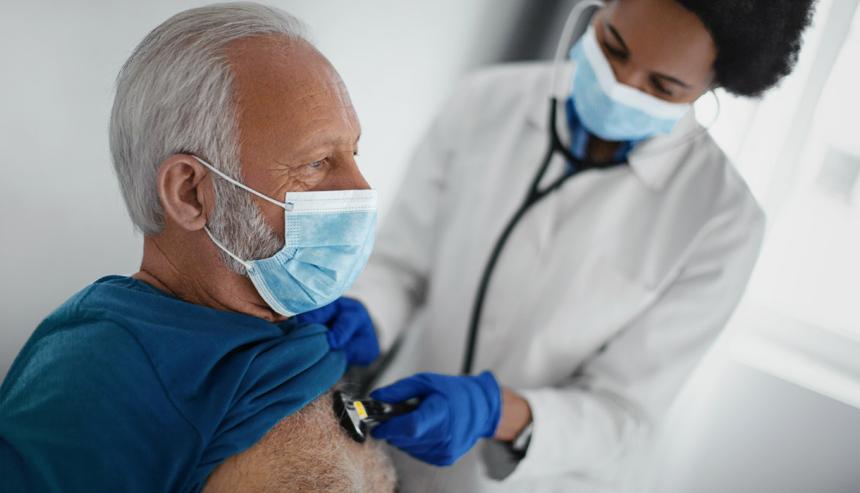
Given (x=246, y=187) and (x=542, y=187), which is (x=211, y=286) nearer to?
(x=246, y=187)

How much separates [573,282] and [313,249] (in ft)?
2.06

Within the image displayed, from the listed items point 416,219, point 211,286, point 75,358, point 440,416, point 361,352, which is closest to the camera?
point 75,358

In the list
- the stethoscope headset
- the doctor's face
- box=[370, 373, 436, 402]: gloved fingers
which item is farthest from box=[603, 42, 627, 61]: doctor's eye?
box=[370, 373, 436, 402]: gloved fingers

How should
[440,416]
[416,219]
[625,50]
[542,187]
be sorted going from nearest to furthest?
[440,416], [625,50], [542,187], [416,219]

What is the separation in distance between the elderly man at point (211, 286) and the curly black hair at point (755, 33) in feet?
1.85

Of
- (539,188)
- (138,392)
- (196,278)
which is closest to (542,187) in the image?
(539,188)

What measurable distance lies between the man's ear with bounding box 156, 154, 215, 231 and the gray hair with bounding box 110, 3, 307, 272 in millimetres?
13

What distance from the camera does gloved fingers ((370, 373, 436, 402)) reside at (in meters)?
1.07

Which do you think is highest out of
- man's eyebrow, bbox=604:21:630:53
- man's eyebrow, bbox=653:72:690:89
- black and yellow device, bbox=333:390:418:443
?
man's eyebrow, bbox=604:21:630:53

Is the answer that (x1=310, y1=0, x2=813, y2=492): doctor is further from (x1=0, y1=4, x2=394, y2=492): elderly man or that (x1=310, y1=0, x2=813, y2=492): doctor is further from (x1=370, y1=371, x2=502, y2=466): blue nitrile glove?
(x1=0, y1=4, x2=394, y2=492): elderly man

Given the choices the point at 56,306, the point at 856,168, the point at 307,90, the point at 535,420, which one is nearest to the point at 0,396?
the point at 56,306

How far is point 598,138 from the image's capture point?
4.35 ft

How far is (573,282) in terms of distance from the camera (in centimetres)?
131

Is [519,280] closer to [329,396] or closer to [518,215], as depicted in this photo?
[518,215]
